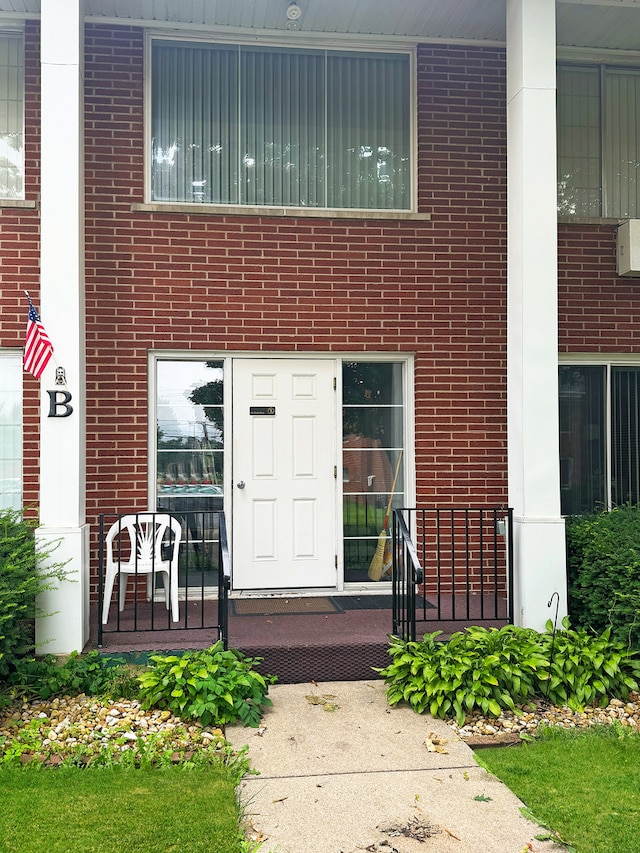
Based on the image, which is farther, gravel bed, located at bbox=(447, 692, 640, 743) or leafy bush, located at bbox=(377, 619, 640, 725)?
leafy bush, located at bbox=(377, 619, 640, 725)

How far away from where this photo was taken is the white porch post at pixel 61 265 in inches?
209

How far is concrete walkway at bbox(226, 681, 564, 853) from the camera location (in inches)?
131

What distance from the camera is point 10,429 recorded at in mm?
6523

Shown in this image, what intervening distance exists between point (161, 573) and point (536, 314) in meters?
Result: 3.60

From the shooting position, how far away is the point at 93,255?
6.57 m

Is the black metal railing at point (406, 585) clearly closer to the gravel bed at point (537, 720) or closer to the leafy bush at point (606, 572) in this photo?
the gravel bed at point (537, 720)

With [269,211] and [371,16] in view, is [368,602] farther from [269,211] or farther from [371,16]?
[371,16]

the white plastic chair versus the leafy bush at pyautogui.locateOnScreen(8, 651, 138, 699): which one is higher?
the white plastic chair

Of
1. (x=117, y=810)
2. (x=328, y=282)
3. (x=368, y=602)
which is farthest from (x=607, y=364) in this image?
(x=117, y=810)

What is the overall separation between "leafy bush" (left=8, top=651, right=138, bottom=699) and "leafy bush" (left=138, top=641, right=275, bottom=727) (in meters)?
0.17

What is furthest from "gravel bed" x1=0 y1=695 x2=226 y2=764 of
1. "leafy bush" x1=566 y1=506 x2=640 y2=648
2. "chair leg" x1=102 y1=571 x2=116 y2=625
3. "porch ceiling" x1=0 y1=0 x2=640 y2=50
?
"porch ceiling" x1=0 y1=0 x2=640 y2=50

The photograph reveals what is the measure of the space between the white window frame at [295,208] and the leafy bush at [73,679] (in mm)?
3708

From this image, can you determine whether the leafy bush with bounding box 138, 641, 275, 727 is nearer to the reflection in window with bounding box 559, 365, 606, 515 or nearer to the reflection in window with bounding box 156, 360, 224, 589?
the reflection in window with bounding box 156, 360, 224, 589

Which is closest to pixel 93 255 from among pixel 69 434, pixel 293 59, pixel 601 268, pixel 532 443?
pixel 69 434
